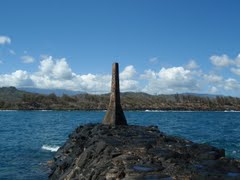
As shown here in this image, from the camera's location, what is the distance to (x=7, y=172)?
25625 millimetres

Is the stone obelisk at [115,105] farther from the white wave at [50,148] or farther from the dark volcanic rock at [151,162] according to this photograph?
the white wave at [50,148]

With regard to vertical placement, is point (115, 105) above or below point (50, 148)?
above

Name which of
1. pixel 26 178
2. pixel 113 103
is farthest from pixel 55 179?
pixel 113 103

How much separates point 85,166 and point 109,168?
3.07 m

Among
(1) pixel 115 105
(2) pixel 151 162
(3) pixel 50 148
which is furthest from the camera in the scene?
(3) pixel 50 148

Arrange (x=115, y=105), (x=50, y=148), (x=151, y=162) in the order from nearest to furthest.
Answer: (x=151, y=162), (x=115, y=105), (x=50, y=148)

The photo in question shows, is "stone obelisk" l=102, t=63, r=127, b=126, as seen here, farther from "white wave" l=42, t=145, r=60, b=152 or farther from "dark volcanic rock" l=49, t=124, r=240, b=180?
"white wave" l=42, t=145, r=60, b=152

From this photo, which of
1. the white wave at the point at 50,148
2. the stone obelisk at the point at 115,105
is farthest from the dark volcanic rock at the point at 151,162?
the white wave at the point at 50,148

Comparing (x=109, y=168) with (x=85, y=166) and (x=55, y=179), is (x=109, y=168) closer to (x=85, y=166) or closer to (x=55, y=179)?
(x=85, y=166)

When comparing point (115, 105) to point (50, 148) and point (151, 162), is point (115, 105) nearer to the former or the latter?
point (151, 162)

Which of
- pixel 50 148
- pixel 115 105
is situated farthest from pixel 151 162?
pixel 50 148

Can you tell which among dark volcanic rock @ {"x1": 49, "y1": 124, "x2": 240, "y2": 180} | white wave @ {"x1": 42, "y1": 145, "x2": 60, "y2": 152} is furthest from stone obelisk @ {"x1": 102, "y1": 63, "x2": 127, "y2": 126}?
white wave @ {"x1": 42, "y1": 145, "x2": 60, "y2": 152}

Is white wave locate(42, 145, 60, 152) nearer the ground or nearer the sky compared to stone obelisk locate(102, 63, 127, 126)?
nearer the ground

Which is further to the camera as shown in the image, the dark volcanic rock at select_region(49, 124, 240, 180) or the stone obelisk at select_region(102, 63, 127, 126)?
the stone obelisk at select_region(102, 63, 127, 126)
